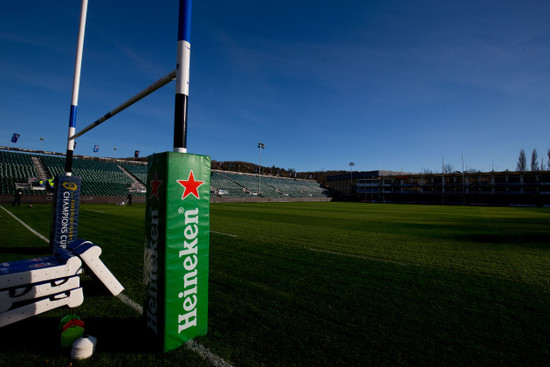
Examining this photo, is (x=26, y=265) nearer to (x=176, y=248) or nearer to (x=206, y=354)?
(x=176, y=248)

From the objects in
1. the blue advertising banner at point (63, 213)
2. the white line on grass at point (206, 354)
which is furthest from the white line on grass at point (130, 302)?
the blue advertising banner at point (63, 213)

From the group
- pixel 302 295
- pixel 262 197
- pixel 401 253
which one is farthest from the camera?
pixel 262 197

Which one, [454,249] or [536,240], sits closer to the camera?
[454,249]

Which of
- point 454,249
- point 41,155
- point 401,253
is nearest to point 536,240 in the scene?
point 454,249

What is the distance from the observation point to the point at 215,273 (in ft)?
16.4

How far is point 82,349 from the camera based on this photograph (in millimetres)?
2414

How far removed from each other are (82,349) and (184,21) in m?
3.43

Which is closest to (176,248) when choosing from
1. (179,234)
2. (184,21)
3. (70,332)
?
(179,234)

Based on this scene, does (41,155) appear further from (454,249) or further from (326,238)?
(454,249)

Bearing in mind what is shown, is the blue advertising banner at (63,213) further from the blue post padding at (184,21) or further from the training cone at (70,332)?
the blue post padding at (184,21)

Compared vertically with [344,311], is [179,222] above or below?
above

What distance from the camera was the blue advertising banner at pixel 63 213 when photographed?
626 centimetres

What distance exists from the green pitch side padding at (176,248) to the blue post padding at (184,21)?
1.30 m

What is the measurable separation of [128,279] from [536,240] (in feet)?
43.9
